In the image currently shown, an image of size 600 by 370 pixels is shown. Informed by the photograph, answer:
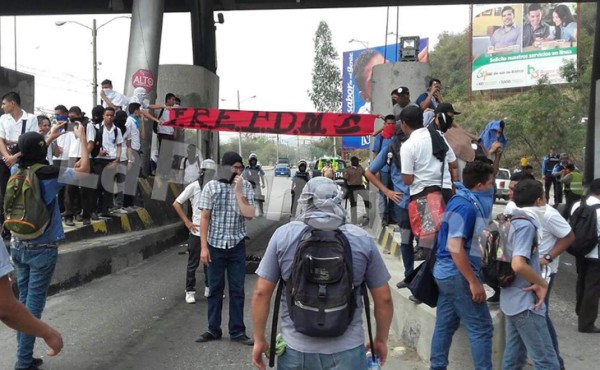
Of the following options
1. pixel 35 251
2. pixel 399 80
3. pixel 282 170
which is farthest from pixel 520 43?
pixel 35 251

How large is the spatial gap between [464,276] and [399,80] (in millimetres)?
8896

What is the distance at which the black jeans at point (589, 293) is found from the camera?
6.73m

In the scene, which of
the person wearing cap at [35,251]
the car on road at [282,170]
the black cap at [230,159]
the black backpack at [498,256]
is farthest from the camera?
the car on road at [282,170]

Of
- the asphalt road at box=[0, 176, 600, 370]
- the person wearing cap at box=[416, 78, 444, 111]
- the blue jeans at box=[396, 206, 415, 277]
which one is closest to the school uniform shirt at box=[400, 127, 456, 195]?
the blue jeans at box=[396, 206, 415, 277]

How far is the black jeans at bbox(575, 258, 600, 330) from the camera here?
6.73 meters

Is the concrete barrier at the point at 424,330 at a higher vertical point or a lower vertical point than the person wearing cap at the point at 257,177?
lower

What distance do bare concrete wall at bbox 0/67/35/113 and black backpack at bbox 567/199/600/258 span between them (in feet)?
34.6

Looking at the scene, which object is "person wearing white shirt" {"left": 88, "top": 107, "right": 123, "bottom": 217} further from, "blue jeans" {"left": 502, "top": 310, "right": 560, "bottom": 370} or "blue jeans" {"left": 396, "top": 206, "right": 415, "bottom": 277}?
"blue jeans" {"left": 502, "top": 310, "right": 560, "bottom": 370}

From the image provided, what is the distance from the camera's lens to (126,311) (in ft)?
23.5

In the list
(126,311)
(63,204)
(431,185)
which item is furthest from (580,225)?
(63,204)

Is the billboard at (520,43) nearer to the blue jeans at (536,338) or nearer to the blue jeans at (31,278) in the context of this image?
the blue jeans at (536,338)

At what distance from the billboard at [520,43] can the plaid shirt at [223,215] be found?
52.0 meters

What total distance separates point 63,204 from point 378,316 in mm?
7865

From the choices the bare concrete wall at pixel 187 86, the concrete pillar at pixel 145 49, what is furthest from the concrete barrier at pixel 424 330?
the bare concrete wall at pixel 187 86
